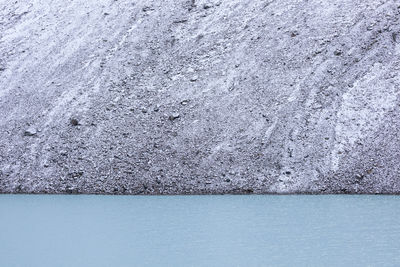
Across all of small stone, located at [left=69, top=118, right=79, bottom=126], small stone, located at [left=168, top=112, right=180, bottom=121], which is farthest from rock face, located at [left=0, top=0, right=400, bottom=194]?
small stone, located at [left=69, top=118, right=79, bottom=126]

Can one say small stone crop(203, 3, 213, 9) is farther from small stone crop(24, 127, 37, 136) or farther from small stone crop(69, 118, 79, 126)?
small stone crop(24, 127, 37, 136)

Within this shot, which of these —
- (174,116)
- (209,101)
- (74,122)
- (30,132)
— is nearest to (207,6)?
(209,101)

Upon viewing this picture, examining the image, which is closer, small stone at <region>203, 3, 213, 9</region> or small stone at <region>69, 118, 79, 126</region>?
small stone at <region>69, 118, 79, 126</region>

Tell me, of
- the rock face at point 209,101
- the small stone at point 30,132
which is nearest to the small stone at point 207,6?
the rock face at point 209,101

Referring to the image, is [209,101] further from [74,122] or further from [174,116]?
[74,122]

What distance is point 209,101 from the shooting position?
19188mm

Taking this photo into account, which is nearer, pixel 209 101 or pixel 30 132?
pixel 209 101

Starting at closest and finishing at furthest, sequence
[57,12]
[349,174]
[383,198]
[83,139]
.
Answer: [383,198], [349,174], [83,139], [57,12]

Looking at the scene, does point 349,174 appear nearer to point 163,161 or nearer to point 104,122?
point 163,161

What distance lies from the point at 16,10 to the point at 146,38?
7694mm

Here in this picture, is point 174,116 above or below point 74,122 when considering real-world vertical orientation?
below

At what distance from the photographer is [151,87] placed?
2044 cm

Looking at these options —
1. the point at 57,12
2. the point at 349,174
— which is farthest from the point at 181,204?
the point at 57,12

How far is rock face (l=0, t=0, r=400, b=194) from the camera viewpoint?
659 inches
